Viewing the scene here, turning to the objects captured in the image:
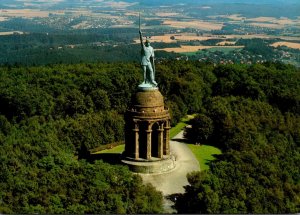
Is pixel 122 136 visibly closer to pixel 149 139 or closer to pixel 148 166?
pixel 149 139

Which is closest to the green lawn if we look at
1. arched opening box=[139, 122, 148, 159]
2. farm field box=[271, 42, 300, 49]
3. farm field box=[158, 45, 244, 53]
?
arched opening box=[139, 122, 148, 159]

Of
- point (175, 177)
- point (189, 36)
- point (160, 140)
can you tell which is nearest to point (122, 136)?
point (160, 140)

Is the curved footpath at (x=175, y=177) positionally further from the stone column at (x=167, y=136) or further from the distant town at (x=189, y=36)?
the distant town at (x=189, y=36)

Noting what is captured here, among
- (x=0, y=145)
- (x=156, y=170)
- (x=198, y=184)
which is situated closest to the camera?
(x=198, y=184)

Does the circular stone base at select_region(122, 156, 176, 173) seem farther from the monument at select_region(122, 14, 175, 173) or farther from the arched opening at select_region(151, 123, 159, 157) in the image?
the arched opening at select_region(151, 123, 159, 157)

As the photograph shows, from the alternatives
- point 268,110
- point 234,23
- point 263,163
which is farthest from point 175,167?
point 234,23

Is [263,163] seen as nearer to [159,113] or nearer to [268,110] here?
[159,113]
